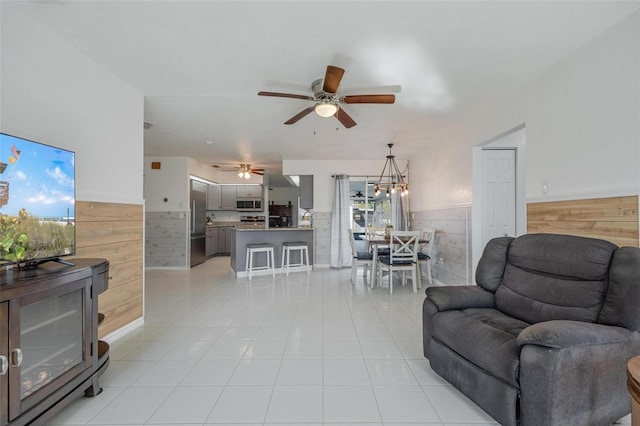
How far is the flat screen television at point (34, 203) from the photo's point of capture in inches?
61.0

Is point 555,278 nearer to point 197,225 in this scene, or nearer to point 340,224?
point 340,224

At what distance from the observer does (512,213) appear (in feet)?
13.6

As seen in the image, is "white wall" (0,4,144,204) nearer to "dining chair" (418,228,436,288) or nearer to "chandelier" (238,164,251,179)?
"chandelier" (238,164,251,179)

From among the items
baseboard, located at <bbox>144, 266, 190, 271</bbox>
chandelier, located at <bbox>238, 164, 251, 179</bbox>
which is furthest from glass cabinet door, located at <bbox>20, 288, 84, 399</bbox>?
chandelier, located at <bbox>238, 164, 251, 179</bbox>

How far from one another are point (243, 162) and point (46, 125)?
5106mm

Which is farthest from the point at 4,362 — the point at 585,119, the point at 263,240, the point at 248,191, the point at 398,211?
the point at 248,191

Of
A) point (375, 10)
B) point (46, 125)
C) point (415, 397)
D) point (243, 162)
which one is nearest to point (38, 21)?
point (46, 125)

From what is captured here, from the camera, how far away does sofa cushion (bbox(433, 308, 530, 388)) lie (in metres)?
1.55

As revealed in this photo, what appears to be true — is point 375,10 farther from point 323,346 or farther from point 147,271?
point 147,271

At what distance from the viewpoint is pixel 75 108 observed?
241 centimetres

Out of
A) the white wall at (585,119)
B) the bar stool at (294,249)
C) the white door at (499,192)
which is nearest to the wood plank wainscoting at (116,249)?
the bar stool at (294,249)

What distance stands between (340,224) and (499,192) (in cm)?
343

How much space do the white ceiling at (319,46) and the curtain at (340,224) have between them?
3012 mm

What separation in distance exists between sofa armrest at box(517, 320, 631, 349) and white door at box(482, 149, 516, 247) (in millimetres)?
2634
